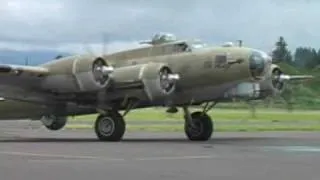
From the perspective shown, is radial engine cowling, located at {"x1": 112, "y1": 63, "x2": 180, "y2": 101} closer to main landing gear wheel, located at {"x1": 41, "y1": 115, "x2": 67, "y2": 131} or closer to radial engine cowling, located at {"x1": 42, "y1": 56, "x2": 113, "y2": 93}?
radial engine cowling, located at {"x1": 42, "y1": 56, "x2": 113, "y2": 93}

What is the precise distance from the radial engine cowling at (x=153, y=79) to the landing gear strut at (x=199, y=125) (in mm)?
2468

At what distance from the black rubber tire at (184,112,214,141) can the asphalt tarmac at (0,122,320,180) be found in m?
3.50

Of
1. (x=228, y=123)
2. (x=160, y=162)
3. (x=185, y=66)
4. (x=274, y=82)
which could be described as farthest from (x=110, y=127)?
(x=228, y=123)

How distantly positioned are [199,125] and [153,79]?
354 centimetres

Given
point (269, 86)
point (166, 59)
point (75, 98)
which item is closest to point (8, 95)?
point (75, 98)

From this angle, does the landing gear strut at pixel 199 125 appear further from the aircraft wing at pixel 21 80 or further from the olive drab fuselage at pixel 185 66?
the aircraft wing at pixel 21 80

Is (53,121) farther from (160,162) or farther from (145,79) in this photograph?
(160,162)

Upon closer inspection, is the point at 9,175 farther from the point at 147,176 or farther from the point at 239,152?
the point at 239,152

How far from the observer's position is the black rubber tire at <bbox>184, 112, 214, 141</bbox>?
27.8 m

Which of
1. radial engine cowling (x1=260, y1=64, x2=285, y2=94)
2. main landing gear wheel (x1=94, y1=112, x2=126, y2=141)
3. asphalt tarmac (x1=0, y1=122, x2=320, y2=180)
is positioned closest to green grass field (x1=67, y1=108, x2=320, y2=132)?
radial engine cowling (x1=260, y1=64, x2=285, y2=94)

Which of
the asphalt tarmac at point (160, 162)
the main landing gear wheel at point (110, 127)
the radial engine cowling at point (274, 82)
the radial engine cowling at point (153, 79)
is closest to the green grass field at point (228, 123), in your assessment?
the radial engine cowling at point (274, 82)

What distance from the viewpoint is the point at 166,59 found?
2645cm

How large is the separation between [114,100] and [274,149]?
22.5 ft

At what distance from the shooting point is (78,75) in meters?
26.5
